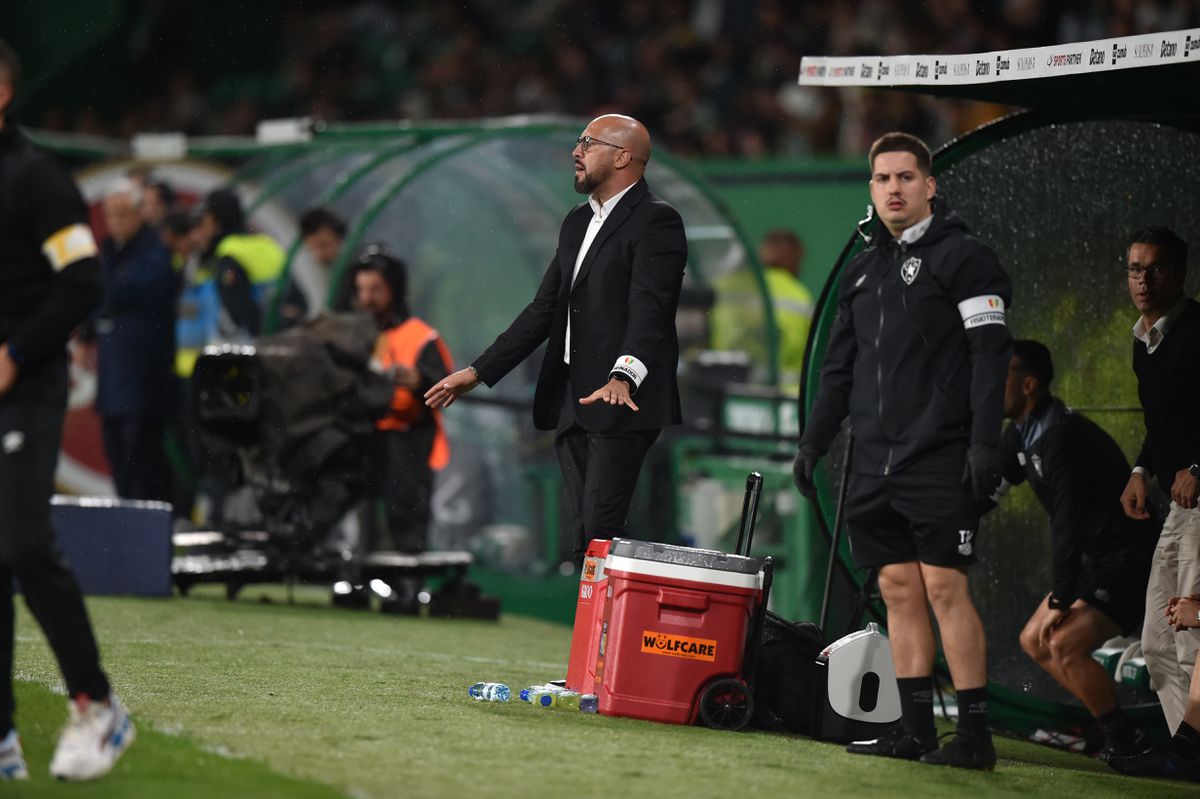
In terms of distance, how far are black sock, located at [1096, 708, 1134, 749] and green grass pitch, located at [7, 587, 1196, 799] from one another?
0.51ft

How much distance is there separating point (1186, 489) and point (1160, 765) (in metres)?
1.01

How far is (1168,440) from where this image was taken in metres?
7.30

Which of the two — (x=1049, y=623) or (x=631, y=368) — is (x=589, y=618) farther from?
(x=1049, y=623)

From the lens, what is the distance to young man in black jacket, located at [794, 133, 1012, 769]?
21.0 feet

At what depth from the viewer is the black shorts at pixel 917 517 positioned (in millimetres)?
6387

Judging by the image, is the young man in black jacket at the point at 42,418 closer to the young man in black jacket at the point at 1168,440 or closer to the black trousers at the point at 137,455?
the young man in black jacket at the point at 1168,440

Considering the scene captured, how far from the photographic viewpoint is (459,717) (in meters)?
6.72

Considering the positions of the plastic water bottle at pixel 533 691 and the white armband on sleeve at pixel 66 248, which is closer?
the white armband on sleeve at pixel 66 248

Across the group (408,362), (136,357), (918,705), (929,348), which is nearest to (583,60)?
(136,357)

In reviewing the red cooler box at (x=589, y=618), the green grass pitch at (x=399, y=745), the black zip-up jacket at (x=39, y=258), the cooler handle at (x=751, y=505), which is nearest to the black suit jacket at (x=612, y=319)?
the cooler handle at (x=751, y=505)

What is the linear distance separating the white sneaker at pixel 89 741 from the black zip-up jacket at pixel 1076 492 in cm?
401

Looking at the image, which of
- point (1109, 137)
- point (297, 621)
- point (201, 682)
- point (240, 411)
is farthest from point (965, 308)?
point (240, 411)

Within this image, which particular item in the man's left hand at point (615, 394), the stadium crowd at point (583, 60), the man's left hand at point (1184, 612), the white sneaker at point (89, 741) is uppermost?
the stadium crowd at point (583, 60)

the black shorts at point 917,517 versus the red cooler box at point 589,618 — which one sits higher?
the black shorts at point 917,517
